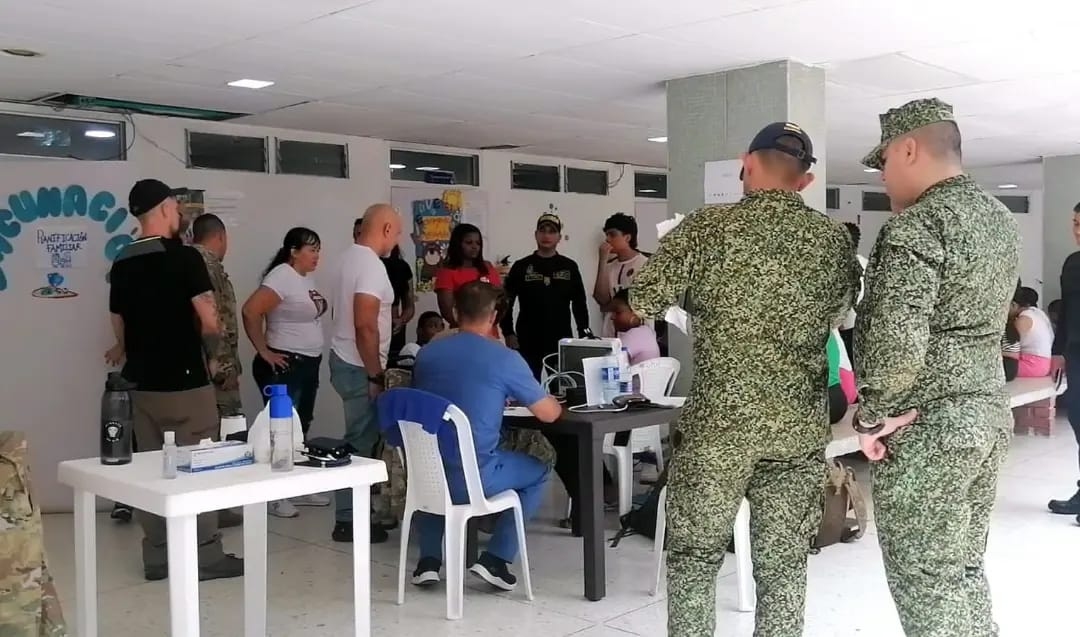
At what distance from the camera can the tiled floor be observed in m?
3.63

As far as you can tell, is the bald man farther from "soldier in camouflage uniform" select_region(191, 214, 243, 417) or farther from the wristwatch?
the wristwatch

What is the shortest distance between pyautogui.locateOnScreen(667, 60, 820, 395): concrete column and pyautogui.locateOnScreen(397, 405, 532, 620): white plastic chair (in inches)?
73.0

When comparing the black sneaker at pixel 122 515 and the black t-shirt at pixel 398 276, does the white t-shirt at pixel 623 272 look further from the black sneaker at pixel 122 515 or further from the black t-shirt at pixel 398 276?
the black sneaker at pixel 122 515

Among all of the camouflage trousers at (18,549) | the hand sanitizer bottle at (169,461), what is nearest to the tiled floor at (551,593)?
the hand sanitizer bottle at (169,461)

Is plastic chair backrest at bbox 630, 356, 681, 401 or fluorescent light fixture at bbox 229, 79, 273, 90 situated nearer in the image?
plastic chair backrest at bbox 630, 356, 681, 401

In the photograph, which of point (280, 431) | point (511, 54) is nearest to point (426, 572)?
point (280, 431)

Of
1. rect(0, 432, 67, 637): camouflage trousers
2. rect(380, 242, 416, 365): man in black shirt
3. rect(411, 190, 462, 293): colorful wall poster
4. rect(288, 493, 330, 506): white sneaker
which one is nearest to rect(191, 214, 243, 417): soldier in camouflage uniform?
rect(288, 493, 330, 506): white sneaker

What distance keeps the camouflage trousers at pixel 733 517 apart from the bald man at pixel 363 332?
230cm

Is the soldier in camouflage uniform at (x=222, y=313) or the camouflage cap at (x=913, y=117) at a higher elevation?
the camouflage cap at (x=913, y=117)

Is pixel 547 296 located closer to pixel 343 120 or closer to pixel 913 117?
pixel 343 120

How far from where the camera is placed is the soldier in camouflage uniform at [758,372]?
8.16 ft

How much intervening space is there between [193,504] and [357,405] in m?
2.30

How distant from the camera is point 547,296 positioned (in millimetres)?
6293

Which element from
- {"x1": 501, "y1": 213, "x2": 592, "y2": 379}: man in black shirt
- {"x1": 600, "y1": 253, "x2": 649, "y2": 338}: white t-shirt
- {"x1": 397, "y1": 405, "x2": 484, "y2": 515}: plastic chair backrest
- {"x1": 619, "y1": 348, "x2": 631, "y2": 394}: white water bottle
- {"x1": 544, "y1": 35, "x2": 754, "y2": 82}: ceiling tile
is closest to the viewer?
{"x1": 397, "y1": 405, "x2": 484, "y2": 515}: plastic chair backrest
